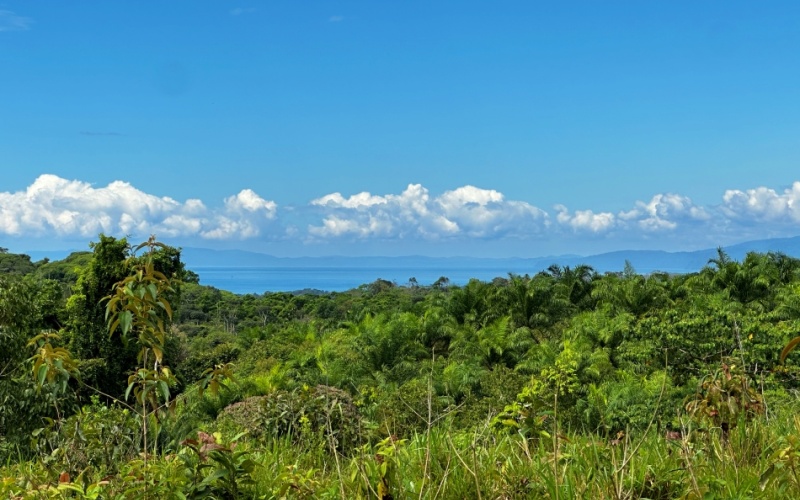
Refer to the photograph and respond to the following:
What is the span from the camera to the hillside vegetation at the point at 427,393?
2.79 metres

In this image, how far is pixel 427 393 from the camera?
25.9 feet

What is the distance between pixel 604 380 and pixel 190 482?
13.9 m

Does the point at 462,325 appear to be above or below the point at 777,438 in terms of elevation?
below

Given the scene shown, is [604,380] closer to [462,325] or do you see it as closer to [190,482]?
[462,325]

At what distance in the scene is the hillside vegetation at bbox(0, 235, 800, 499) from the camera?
279cm

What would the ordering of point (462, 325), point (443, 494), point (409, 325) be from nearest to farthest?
point (443, 494), point (409, 325), point (462, 325)

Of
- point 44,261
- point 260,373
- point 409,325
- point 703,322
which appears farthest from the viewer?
point 44,261

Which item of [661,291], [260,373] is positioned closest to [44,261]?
[260,373]

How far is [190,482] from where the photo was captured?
2695mm

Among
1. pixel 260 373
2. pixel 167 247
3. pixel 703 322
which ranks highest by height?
pixel 167 247

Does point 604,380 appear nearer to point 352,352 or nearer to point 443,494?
point 352,352

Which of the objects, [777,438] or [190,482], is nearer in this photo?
[190,482]

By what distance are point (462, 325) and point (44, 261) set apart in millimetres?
54724

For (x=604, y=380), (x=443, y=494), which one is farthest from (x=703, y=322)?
(x=443, y=494)
